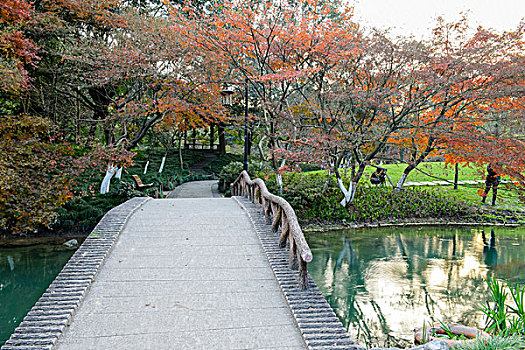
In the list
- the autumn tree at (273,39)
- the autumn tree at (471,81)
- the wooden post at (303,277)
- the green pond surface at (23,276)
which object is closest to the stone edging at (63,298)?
the green pond surface at (23,276)

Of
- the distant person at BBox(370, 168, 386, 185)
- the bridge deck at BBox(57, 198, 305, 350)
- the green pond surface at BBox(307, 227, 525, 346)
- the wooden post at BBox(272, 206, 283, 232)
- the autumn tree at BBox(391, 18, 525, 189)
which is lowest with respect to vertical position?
the green pond surface at BBox(307, 227, 525, 346)

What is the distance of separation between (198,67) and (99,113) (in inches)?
233

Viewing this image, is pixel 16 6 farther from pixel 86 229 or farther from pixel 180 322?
pixel 180 322

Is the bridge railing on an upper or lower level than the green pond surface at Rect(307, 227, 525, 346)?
upper

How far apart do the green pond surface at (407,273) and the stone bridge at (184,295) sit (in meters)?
1.41

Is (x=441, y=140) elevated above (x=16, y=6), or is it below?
below

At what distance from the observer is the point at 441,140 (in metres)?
11.6

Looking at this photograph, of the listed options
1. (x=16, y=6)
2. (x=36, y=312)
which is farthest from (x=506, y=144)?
(x=16, y=6)

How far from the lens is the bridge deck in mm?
3305

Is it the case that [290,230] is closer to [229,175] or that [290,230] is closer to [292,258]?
[292,258]

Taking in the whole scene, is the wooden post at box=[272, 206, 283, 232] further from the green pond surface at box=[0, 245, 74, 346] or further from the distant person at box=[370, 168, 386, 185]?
the distant person at box=[370, 168, 386, 185]

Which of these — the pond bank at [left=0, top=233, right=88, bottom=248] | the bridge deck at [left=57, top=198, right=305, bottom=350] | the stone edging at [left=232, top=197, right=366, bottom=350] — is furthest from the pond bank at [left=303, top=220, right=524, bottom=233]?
the pond bank at [left=0, top=233, right=88, bottom=248]

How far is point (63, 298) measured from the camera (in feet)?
12.7

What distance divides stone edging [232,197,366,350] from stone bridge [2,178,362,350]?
0.01 metres
